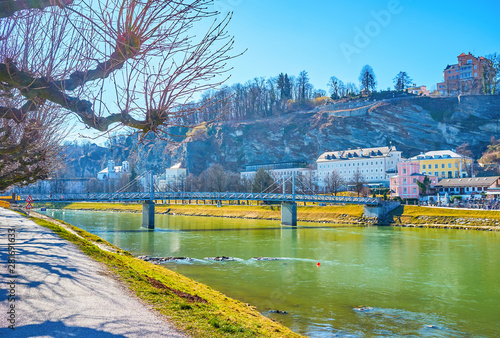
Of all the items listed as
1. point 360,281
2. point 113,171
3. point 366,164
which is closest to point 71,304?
point 360,281

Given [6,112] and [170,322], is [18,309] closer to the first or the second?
[170,322]

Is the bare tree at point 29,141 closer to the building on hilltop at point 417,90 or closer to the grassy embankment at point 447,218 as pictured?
the grassy embankment at point 447,218

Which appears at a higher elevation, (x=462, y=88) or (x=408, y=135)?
(x=462, y=88)

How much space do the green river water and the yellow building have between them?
4375cm

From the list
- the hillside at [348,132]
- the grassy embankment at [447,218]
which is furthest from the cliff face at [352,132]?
the grassy embankment at [447,218]

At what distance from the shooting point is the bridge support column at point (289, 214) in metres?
44.9

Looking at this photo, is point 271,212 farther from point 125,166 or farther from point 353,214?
point 125,166

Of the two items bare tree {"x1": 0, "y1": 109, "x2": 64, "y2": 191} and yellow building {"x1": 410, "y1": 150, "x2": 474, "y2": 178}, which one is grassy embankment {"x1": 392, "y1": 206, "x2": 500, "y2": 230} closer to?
yellow building {"x1": 410, "y1": 150, "x2": 474, "y2": 178}

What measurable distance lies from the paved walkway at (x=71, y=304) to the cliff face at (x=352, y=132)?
82.4 meters

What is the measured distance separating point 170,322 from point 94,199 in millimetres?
43540

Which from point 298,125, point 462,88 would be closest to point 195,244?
point 298,125

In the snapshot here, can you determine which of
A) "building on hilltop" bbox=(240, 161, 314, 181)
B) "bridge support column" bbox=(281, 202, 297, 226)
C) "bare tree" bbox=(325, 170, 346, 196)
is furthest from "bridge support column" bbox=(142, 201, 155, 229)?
"building on hilltop" bbox=(240, 161, 314, 181)

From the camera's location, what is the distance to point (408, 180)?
6138 centimetres

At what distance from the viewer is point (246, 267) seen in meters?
18.4
